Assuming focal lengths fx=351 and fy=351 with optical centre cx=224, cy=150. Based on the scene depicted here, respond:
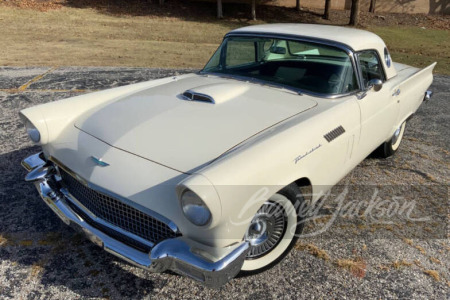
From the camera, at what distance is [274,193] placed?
208cm

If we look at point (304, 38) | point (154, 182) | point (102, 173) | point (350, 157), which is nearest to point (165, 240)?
point (154, 182)

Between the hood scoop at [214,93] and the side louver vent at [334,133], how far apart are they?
0.83m

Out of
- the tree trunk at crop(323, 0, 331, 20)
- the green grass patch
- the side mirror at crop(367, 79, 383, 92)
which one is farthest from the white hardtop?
the tree trunk at crop(323, 0, 331, 20)

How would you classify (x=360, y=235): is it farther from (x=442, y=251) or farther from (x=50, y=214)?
(x=50, y=214)

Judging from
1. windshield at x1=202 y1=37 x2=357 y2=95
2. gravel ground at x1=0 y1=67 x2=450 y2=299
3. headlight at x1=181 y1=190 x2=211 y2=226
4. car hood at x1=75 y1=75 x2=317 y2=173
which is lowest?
gravel ground at x1=0 y1=67 x2=450 y2=299

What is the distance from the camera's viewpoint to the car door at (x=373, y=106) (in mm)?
3117

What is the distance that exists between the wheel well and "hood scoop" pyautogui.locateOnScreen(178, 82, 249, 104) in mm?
911

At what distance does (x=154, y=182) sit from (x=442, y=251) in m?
2.22

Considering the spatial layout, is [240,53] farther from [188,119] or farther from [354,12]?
[354,12]

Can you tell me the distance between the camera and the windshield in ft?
10.2

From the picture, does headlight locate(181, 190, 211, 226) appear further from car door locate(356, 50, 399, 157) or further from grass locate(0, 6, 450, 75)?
grass locate(0, 6, 450, 75)

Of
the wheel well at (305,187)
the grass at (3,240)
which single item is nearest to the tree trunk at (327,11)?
the wheel well at (305,187)

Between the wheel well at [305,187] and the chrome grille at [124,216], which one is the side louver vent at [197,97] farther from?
the chrome grille at [124,216]

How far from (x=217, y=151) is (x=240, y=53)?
6.51 feet
